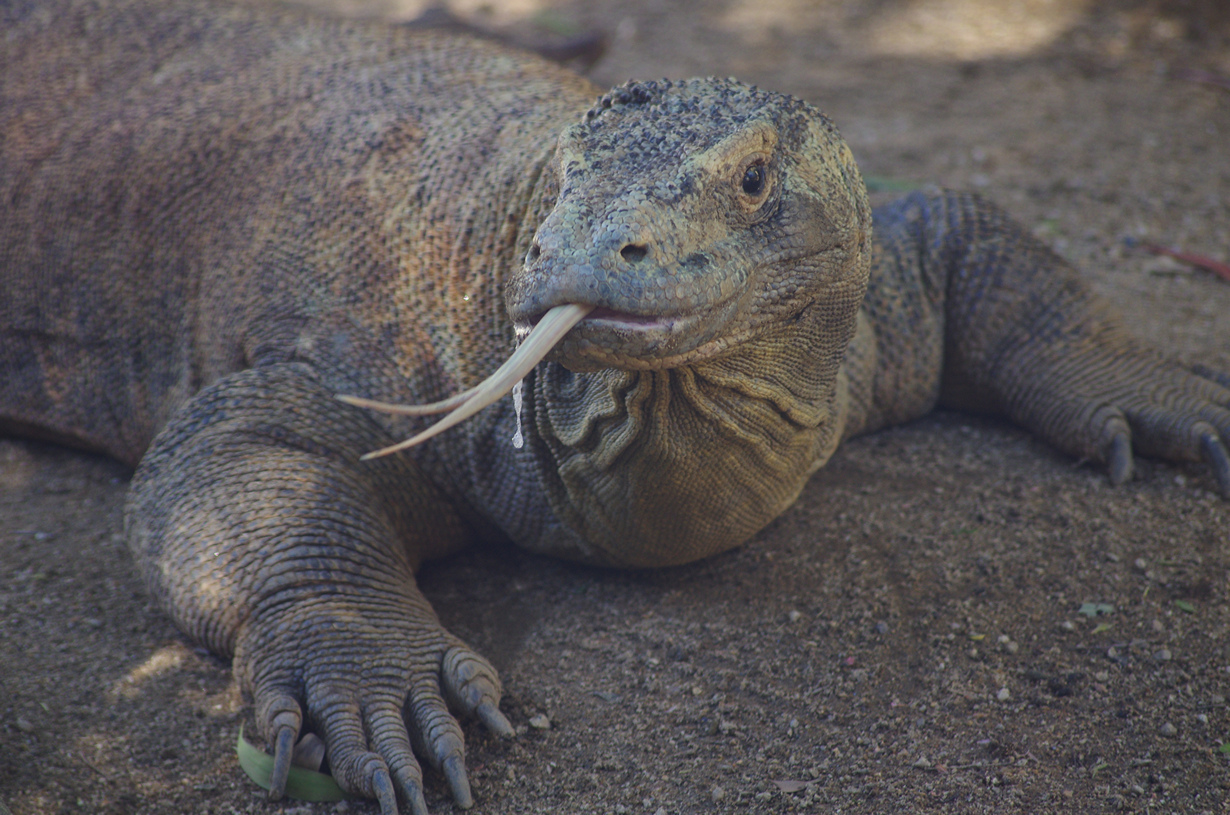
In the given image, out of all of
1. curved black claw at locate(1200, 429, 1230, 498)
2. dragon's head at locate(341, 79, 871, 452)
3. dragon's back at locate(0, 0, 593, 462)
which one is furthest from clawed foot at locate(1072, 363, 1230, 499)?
dragon's back at locate(0, 0, 593, 462)

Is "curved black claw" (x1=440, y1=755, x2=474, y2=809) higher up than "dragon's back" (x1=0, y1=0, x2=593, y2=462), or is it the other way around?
"dragon's back" (x1=0, y1=0, x2=593, y2=462)

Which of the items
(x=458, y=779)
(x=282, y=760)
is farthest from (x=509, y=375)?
(x=282, y=760)

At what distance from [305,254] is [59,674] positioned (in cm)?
142

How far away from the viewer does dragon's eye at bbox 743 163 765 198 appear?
7.19 feet

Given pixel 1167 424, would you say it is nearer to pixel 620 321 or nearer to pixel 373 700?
pixel 620 321

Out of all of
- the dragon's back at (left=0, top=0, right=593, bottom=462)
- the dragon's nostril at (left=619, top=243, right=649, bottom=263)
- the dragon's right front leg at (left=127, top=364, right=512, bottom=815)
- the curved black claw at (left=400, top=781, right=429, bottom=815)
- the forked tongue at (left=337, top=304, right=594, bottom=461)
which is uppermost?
the dragon's nostril at (left=619, top=243, right=649, bottom=263)

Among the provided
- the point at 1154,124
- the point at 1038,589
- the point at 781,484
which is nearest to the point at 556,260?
the point at 781,484

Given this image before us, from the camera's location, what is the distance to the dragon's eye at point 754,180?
2.19 m

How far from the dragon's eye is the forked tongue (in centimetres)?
55

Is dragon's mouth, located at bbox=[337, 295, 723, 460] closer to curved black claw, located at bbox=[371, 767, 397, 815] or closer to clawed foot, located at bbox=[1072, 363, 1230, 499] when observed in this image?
curved black claw, located at bbox=[371, 767, 397, 815]

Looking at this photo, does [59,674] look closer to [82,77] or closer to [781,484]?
[781,484]

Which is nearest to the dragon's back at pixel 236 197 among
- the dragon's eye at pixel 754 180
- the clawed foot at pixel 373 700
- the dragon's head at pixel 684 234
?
the dragon's head at pixel 684 234

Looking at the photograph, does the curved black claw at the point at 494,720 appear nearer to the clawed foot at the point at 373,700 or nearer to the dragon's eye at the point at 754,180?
the clawed foot at the point at 373,700

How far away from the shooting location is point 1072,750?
97.6 inches
